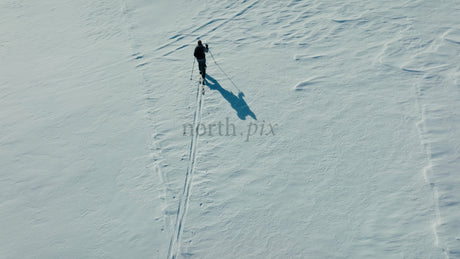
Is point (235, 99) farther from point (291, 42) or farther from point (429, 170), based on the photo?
point (429, 170)

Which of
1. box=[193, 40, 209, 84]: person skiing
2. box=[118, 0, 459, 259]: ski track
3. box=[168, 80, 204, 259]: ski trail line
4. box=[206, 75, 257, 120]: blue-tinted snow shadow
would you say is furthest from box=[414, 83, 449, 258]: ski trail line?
box=[193, 40, 209, 84]: person skiing

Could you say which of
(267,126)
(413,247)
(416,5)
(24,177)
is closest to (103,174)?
(24,177)

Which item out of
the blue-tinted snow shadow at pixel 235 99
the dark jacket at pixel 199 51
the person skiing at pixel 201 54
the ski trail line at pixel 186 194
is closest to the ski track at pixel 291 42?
the ski trail line at pixel 186 194

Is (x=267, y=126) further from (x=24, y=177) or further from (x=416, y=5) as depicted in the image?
(x=416, y=5)

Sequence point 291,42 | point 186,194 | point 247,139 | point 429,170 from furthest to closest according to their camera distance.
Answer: point 291,42
point 247,139
point 186,194
point 429,170

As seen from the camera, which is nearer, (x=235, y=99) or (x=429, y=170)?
(x=429, y=170)

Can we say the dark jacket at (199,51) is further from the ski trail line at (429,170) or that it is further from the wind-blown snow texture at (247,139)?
the ski trail line at (429,170)

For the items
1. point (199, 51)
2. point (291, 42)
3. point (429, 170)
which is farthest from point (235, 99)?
point (429, 170)
